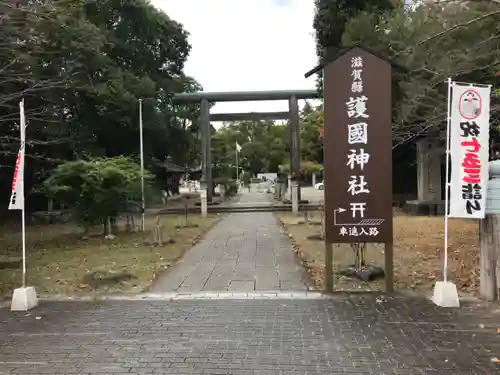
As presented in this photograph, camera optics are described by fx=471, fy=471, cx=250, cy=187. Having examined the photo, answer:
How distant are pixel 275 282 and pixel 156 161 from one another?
2346 centimetres

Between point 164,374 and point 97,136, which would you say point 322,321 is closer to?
point 164,374

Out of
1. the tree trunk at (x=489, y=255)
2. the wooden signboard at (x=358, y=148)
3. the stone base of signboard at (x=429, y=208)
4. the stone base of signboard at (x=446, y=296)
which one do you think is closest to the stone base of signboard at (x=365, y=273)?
the wooden signboard at (x=358, y=148)

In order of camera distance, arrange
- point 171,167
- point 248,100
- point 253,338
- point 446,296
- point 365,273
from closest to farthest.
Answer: point 253,338, point 446,296, point 365,273, point 248,100, point 171,167

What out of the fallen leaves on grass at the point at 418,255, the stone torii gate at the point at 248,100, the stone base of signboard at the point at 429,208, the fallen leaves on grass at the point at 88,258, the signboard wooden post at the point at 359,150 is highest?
the stone torii gate at the point at 248,100

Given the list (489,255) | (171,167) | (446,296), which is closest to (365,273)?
(446,296)

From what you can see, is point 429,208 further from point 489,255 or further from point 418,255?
point 489,255

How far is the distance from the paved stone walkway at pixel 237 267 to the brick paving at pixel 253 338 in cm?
103

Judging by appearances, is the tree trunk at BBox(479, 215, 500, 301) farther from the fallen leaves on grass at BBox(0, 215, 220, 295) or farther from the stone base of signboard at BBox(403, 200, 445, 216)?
the stone base of signboard at BBox(403, 200, 445, 216)

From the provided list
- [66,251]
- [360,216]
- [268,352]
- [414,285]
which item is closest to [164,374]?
[268,352]

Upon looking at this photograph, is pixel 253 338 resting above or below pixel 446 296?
below

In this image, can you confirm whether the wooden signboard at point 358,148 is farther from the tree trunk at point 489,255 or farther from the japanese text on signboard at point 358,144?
the tree trunk at point 489,255

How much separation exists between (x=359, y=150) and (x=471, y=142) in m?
1.43

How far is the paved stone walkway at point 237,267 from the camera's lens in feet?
24.5

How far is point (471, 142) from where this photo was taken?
239 inches
